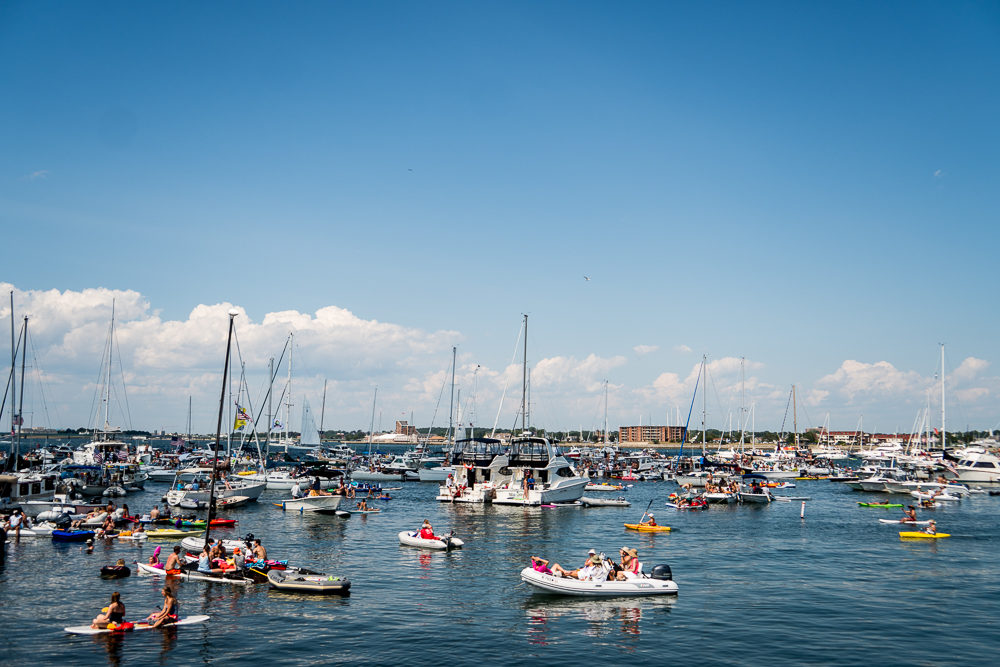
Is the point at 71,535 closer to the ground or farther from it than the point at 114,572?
closer to the ground

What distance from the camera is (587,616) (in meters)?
29.7

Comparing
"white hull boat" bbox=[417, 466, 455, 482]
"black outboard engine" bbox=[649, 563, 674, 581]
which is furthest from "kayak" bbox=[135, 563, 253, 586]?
"white hull boat" bbox=[417, 466, 455, 482]

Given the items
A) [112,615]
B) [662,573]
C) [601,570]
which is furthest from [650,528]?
[112,615]

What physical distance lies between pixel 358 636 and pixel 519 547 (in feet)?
67.5

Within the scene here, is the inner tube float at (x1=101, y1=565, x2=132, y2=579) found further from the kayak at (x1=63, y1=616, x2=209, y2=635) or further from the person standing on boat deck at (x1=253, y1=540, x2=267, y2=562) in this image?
the kayak at (x1=63, y1=616, x2=209, y2=635)

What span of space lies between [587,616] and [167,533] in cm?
3145

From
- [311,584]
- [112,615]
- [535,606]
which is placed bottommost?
[535,606]

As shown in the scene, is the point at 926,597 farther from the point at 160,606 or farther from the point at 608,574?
the point at 160,606

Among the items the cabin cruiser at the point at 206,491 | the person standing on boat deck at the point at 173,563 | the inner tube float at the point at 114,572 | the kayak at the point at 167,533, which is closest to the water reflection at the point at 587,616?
the person standing on boat deck at the point at 173,563

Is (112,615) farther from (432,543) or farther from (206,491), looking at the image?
(206,491)

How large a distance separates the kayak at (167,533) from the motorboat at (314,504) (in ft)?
45.7

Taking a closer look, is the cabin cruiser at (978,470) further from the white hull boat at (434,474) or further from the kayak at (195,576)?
the kayak at (195,576)

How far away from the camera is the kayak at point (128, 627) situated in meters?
25.5

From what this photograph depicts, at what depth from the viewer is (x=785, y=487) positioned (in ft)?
312
